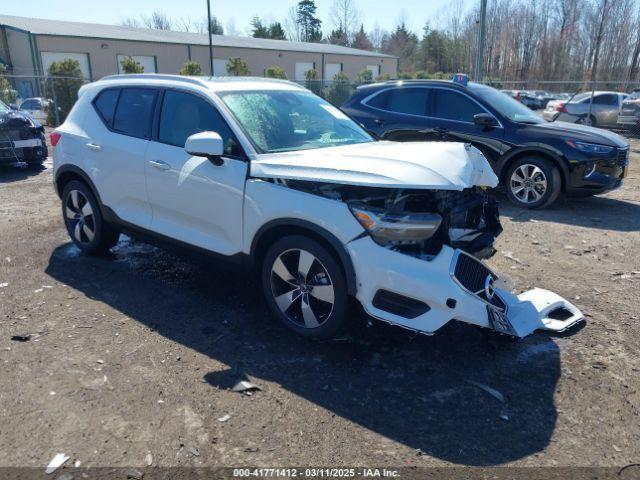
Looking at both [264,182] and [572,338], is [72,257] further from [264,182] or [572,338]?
[572,338]

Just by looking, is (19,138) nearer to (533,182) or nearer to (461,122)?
(461,122)

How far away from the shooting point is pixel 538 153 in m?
7.69

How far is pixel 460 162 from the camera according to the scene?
→ 143 inches

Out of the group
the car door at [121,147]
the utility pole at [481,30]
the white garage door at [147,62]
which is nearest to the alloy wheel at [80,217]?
the car door at [121,147]

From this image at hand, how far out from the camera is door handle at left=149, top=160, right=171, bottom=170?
14.4 feet

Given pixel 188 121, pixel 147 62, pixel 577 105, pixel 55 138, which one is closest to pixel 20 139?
pixel 55 138

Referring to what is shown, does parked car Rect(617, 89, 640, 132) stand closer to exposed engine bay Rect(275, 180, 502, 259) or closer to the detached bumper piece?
the detached bumper piece

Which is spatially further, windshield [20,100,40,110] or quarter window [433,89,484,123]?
windshield [20,100,40,110]

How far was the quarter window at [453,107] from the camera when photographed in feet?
26.4

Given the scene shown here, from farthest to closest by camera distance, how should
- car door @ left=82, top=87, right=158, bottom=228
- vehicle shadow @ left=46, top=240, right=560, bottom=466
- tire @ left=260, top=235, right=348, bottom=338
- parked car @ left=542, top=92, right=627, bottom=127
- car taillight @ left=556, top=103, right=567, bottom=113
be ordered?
car taillight @ left=556, top=103, right=567, bottom=113 < parked car @ left=542, top=92, right=627, bottom=127 < car door @ left=82, top=87, right=158, bottom=228 < tire @ left=260, top=235, right=348, bottom=338 < vehicle shadow @ left=46, top=240, right=560, bottom=466

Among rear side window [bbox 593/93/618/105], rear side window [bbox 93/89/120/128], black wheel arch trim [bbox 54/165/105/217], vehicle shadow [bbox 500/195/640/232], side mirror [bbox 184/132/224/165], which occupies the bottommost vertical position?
vehicle shadow [bbox 500/195/640/232]

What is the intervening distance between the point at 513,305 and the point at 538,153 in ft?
14.8

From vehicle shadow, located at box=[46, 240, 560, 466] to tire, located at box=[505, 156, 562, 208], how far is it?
4323 mm

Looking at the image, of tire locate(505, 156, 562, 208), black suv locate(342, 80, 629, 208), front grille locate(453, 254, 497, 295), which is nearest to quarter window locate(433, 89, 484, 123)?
black suv locate(342, 80, 629, 208)
